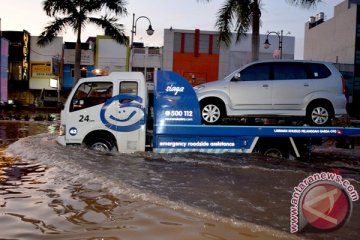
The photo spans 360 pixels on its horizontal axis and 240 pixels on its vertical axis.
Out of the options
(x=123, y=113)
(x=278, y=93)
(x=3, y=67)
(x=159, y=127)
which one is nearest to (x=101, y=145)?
(x=123, y=113)

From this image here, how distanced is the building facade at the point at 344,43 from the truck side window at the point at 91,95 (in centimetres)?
3533

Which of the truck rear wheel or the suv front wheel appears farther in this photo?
the suv front wheel

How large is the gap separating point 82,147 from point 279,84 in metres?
4.85

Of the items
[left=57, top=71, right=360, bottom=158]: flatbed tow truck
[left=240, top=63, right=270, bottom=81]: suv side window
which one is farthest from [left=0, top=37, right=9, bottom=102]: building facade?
[left=240, top=63, right=270, bottom=81]: suv side window

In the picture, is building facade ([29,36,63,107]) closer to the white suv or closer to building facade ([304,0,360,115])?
building facade ([304,0,360,115])

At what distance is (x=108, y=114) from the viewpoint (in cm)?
1021

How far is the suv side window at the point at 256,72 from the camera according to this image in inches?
408

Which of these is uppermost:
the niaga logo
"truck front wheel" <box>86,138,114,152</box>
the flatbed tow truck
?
the niaga logo

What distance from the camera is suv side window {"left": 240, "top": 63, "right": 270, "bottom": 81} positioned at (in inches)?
408

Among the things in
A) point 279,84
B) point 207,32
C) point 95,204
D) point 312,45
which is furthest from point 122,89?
point 312,45

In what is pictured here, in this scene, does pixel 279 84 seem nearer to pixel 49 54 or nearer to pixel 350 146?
pixel 350 146

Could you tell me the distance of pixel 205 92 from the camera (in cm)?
1033

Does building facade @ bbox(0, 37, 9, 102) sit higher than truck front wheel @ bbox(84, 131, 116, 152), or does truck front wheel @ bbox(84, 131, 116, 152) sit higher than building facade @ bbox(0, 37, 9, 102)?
building facade @ bbox(0, 37, 9, 102)

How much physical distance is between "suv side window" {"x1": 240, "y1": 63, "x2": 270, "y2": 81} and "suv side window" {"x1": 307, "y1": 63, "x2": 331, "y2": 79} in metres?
0.99
